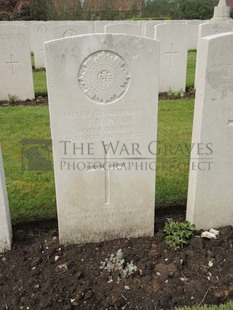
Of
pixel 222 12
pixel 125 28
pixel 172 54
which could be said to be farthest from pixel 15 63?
pixel 222 12

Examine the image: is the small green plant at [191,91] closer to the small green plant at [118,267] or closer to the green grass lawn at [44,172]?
the green grass lawn at [44,172]

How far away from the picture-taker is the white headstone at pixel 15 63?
22.8ft

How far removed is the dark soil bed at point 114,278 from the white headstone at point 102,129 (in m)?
0.20

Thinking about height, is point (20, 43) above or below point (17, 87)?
above

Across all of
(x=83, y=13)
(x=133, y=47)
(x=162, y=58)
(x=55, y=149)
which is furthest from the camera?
(x=83, y=13)

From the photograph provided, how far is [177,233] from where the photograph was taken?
2959 mm

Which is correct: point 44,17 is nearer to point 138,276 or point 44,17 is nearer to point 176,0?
point 176,0

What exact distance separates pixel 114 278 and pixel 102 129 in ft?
3.81

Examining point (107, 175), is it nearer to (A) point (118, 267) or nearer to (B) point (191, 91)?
(A) point (118, 267)

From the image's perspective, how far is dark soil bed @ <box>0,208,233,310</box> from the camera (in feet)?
7.88

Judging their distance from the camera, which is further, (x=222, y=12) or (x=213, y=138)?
(x=222, y=12)

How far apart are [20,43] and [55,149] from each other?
204 inches

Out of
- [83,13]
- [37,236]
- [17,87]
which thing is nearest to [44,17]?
[83,13]

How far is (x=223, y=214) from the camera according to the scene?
3107 mm
